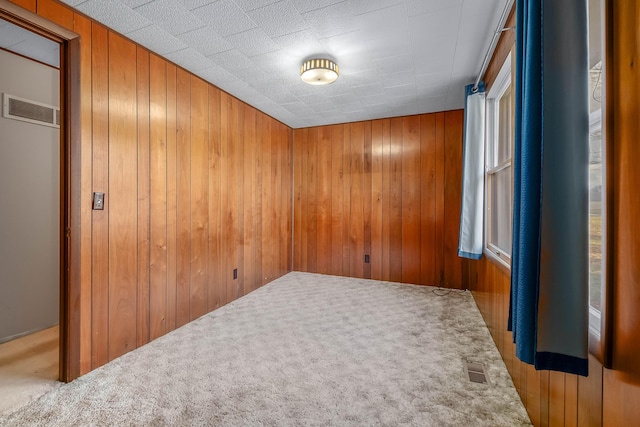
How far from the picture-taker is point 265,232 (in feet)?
12.8

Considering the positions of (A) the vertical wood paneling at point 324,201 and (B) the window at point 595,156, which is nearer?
(B) the window at point 595,156

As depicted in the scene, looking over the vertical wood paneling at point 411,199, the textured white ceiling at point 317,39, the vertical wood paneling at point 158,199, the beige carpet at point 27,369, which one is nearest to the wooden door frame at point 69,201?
the beige carpet at point 27,369

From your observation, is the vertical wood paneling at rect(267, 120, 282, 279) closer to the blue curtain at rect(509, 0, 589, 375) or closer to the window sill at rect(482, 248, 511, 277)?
the window sill at rect(482, 248, 511, 277)

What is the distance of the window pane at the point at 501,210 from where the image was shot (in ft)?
7.16

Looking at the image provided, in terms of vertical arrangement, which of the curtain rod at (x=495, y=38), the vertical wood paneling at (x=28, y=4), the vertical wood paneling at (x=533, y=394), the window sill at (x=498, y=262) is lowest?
the vertical wood paneling at (x=533, y=394)

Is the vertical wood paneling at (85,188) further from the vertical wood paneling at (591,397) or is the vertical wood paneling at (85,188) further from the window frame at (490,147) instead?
the window frame at (490,147)

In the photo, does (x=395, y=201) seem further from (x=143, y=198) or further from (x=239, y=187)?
(x=143, y=198)

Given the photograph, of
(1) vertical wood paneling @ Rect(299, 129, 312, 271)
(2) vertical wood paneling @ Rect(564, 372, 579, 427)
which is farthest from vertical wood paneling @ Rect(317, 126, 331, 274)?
(2) vertical wood paneling @ Rect(564, 372, 579, 427)

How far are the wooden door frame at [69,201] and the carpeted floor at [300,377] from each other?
0.23m

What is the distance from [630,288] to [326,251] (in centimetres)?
373

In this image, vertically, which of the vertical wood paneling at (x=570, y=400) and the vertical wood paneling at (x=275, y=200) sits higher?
the vertical wood paneling at (x=275, y=200)

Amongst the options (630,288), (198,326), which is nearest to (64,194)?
(198,326)

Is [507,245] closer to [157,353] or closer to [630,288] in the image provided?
[630,288]

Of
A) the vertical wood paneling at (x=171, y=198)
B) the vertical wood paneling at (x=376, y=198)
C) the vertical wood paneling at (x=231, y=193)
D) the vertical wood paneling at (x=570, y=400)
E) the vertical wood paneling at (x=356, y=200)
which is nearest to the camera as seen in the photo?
the vertical wood paneling at (x=570, y=400)
